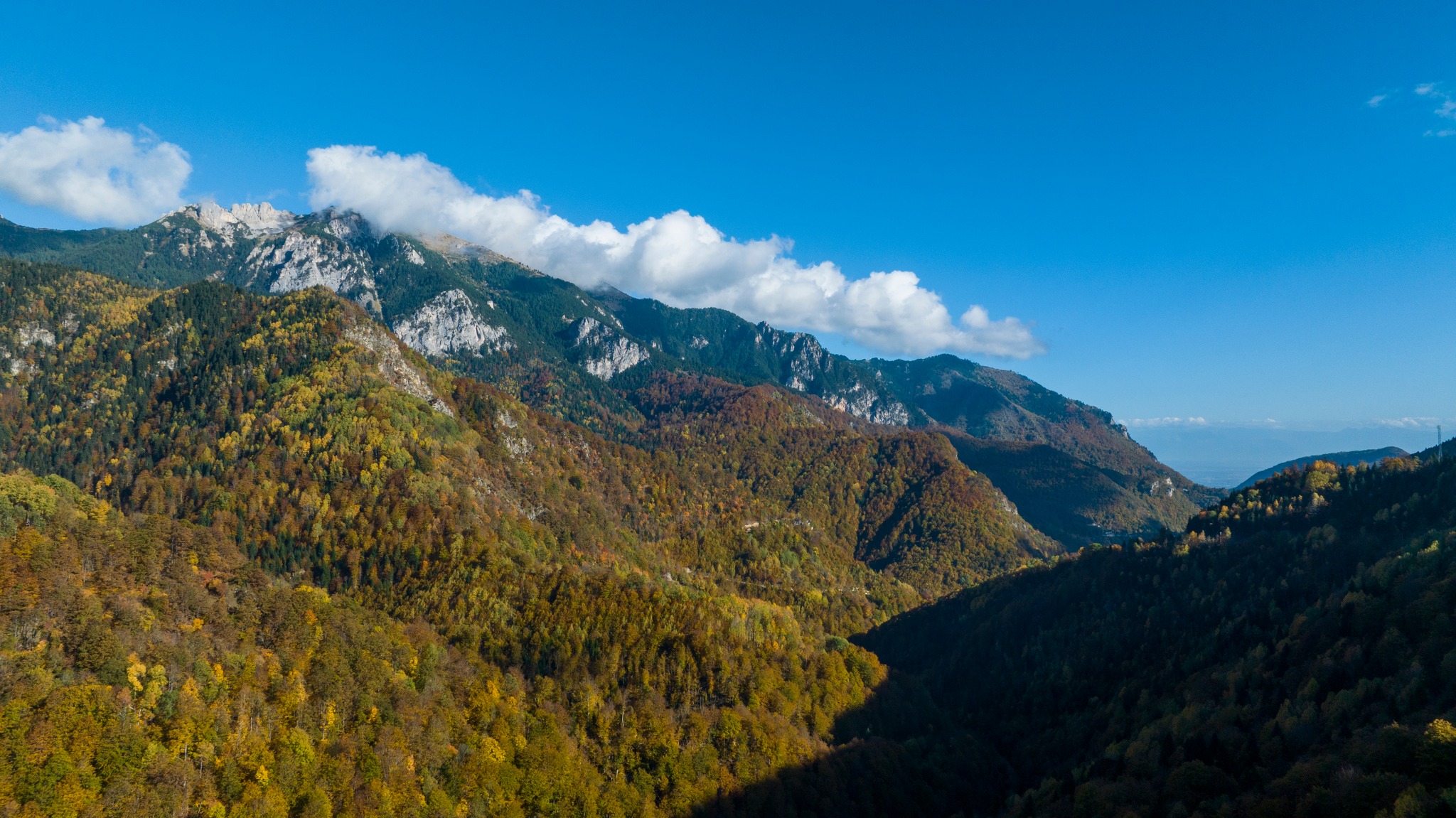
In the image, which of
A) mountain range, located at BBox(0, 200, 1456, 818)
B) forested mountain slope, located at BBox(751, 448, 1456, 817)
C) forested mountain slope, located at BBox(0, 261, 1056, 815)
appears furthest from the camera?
forested mountain slope, located at BBox(751, 448, 1456, 817)

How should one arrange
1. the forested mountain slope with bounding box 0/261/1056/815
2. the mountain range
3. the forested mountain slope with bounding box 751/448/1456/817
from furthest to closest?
the forested mountain slope with bounding box 751/448/1456/817, the mountain range, the forested mountain slope with bounding box 0/261/1056/815

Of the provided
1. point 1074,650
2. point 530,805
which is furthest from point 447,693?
point 1074,650

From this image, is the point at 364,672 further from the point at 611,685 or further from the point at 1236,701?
the point at 1236,701

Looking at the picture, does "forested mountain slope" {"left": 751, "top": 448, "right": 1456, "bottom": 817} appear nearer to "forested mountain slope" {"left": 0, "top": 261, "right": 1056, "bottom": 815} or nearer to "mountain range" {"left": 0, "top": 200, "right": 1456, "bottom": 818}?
"mountain range" {"left": 0, "top": 200, "right": 1456, "bottom": 818}

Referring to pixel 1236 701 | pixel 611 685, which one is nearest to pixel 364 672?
pixel 611 685

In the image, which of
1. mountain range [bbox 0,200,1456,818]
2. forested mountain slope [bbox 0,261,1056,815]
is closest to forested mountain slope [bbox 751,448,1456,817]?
mountain range [bbox 0,200,1456,818]

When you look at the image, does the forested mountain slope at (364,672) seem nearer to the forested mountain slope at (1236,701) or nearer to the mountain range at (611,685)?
the mountain range at (611,685)

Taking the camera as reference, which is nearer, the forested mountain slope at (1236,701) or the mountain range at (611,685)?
the mountain range at (611,685)

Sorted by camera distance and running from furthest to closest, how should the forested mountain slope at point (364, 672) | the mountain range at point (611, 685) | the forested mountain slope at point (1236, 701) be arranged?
the forested mountain slope at point (1236, 701) → the mountain range at point (611, 685) → the forested mountain slope at point (364, 672)

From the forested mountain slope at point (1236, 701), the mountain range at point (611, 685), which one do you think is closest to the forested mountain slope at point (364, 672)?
the mountain range at point (611, 685)

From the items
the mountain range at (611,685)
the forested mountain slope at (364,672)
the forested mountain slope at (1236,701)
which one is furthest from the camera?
the forested mountain slope at (1236,701)
